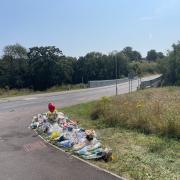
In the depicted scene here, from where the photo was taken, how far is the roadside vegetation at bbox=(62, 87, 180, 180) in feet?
26.7

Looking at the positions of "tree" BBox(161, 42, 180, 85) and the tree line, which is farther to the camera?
the tree line

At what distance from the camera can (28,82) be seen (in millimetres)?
82062

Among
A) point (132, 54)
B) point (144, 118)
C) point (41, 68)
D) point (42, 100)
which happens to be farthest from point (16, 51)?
point (144, 118)

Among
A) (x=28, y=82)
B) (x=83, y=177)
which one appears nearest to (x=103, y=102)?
(x=83, y=177)

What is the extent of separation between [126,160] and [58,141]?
3.38 meters

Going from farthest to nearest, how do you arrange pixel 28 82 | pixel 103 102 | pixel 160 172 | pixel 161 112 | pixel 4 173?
pixel 28 82
pixel 103 102
pixel 161 112
pixel 4 173
pixel 160 172

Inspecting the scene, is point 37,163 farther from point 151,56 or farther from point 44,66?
point 151,56

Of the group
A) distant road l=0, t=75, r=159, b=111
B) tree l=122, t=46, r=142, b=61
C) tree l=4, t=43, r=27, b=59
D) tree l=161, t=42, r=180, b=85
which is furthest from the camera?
tree l=122, t=46, r=142, b=61

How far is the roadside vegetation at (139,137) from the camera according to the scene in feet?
26.7

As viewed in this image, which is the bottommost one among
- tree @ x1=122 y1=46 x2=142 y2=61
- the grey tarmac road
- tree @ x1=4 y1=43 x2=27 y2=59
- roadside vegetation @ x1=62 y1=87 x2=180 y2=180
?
the grey tarmac road

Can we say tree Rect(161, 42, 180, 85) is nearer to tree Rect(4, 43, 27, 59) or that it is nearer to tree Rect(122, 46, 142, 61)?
tree Rect(4, 43, 27, 59)

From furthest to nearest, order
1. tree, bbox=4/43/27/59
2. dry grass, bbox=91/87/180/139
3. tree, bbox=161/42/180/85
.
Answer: tree, bbox=4/43/27/59
tree, bbox=161/42/180/85
dry grass, bbox=91/87/180/139

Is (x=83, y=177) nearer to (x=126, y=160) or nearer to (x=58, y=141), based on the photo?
(x=126, y=160)

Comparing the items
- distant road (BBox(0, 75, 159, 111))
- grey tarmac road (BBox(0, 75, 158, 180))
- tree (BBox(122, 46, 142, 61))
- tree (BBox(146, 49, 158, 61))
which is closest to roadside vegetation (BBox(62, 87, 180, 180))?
grey tarmac road (BBox(0, 75, 158, 180))
